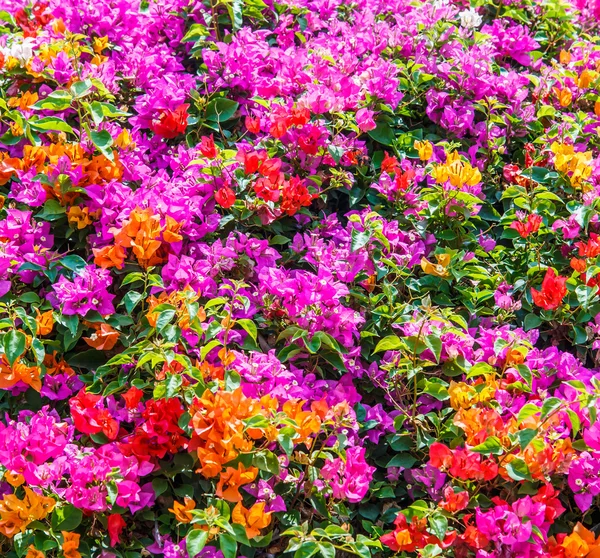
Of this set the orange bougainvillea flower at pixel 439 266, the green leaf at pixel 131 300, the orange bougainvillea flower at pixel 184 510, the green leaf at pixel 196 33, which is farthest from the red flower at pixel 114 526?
the green leaf at pixel 196 33

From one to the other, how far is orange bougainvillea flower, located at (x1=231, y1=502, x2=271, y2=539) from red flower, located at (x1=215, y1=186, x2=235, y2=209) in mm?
841

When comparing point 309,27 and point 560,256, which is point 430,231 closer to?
point 560,256

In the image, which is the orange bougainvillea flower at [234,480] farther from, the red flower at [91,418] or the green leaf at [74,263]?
the green leaf at [74,263]

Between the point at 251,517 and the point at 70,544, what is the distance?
1.30 ft

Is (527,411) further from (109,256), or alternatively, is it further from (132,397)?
(109,256)

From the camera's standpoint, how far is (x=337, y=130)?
2570mm

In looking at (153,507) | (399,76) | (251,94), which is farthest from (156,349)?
(399,76)

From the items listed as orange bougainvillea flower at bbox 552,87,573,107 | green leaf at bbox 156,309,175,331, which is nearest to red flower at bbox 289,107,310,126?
green leaf at bbox 156,309,175,331

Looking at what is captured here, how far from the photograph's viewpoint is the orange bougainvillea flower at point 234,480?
1.83 meters

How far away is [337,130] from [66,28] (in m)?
1.07

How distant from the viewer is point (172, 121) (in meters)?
2.55

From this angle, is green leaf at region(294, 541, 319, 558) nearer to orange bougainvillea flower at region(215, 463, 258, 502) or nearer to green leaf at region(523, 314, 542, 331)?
orange bougainvillea flower at region(215, 463, 258, 502)

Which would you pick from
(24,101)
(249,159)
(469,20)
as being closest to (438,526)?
(249,159)

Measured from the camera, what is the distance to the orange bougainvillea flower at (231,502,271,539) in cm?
180
